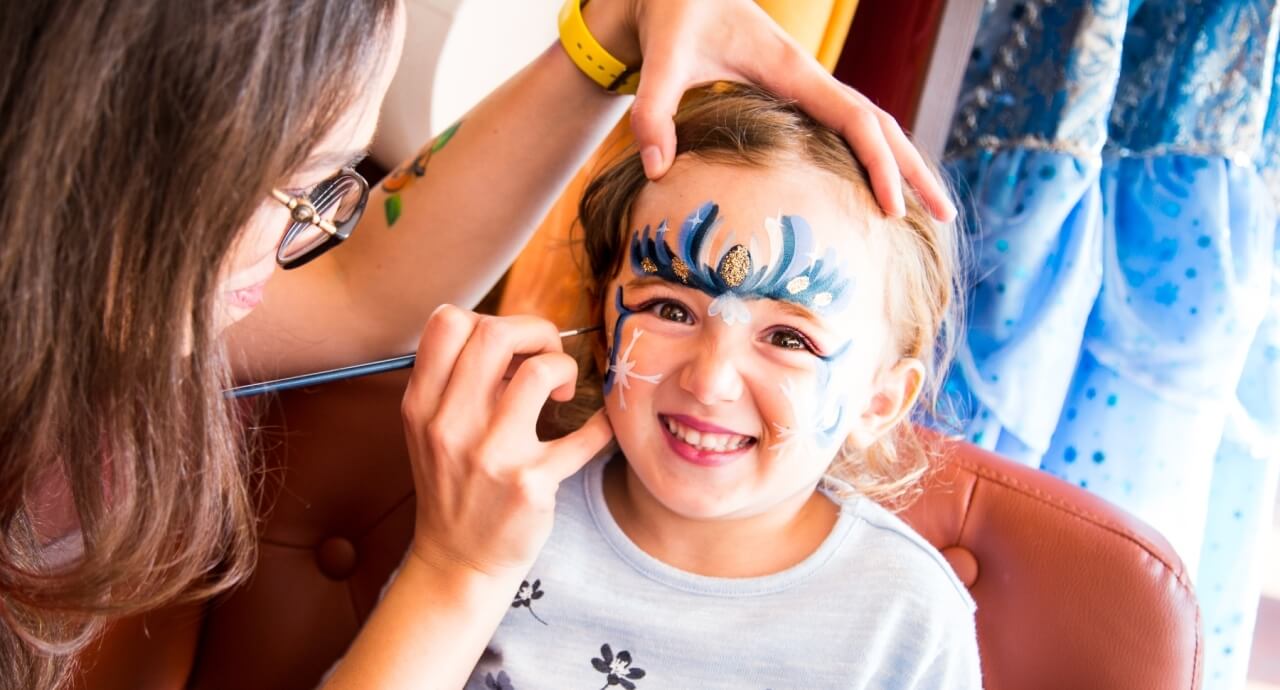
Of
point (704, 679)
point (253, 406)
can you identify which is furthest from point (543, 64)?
point (704, 679)

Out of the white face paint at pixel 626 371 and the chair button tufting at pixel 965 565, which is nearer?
the white face paint at pixel 626 371

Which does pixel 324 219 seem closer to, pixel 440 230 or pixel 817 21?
pixel 440 230

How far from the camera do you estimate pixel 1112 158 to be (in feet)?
4.23

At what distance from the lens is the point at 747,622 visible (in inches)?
39.9

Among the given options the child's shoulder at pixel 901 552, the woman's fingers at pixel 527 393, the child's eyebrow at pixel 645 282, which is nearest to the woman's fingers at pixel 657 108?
the child's eyebrow at pixel 645 282

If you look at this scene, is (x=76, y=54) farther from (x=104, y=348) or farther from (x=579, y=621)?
(x=579, y=621)

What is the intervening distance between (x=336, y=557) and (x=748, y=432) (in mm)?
560

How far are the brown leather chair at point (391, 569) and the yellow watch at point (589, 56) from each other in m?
0.44

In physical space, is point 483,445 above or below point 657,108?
below

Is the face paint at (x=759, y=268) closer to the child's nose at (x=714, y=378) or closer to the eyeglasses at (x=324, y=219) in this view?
the child's nose at (x=714, y=378)

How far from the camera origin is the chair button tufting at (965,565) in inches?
43.5

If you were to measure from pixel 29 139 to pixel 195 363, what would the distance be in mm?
196

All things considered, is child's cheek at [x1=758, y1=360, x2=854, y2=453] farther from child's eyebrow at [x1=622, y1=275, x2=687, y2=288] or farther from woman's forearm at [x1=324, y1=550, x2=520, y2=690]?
woman's forearm at [x1=324, y1=550, x2=520, y2=690]

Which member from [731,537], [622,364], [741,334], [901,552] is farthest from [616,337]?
[901,552]
